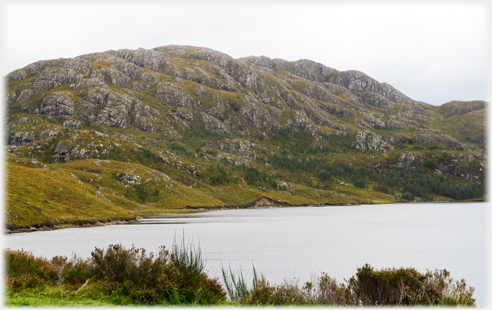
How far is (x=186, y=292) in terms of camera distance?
2162cm

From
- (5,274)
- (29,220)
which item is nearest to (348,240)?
(5,274)

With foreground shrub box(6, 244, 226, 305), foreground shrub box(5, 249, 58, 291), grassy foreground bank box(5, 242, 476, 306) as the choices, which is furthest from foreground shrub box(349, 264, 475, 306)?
foreground shrub box(5, 249, 58, 291)

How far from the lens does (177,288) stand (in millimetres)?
21375

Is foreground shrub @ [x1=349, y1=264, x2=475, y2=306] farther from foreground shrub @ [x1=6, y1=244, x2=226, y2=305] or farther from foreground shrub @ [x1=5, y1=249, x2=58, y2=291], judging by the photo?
foreground shrub @ [x1=5, y1=249, x2=58, y2=291]

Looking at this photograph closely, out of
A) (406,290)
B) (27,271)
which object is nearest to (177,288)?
(27,271)

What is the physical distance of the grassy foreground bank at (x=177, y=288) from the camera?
20.6 m

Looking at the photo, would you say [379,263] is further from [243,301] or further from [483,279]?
[243,301]

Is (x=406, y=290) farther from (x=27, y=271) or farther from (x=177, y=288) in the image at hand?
(x=27, y=271)

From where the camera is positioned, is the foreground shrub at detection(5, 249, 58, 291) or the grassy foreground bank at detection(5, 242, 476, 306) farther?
the foreground shrub at detection(5, 249, 58, 291)

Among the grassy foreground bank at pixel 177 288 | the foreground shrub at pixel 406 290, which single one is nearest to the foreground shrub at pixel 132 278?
the grassy foreground bank at pixel 177 288

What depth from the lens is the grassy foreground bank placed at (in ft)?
67.6

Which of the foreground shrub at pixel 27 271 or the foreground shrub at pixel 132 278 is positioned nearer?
the foreground shrub at pixel 132 278

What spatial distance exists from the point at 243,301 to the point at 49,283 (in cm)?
1252

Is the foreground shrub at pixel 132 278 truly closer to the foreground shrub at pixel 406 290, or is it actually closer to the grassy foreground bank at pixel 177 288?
the grassy foreground bank at pixel 177 288
